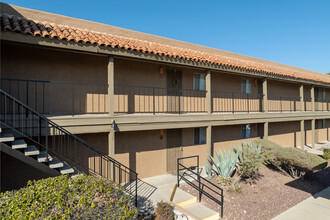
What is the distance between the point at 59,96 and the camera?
796 centimetres

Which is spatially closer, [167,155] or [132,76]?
[132,76]

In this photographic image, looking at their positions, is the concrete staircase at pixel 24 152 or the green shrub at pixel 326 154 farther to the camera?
the green shrub at pixel 326 154

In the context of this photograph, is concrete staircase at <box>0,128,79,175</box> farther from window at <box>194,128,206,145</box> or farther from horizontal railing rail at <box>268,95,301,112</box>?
horizontal railing rail at <box>268,95,301,112</box>

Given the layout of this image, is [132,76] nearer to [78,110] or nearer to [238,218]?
[78,110]

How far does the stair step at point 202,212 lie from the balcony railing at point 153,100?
12.3ft

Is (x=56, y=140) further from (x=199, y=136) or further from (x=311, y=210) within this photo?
(x=311, y=210)

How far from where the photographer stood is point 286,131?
17.1m

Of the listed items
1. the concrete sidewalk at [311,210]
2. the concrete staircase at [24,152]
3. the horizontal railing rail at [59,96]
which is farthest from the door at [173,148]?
the concrete staircase at [24,152]

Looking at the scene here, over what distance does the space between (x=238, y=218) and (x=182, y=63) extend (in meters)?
6.40

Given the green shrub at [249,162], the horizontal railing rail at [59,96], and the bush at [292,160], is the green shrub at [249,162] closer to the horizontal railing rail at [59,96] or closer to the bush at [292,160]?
the bush at [292,160]

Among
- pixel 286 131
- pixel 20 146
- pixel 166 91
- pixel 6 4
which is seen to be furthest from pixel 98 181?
pixel 286 131

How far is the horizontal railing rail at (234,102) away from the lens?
12.5 m

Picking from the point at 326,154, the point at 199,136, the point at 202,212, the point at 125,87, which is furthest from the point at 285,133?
the point at 125,87

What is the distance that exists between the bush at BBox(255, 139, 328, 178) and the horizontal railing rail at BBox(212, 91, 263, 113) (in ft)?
9.26
